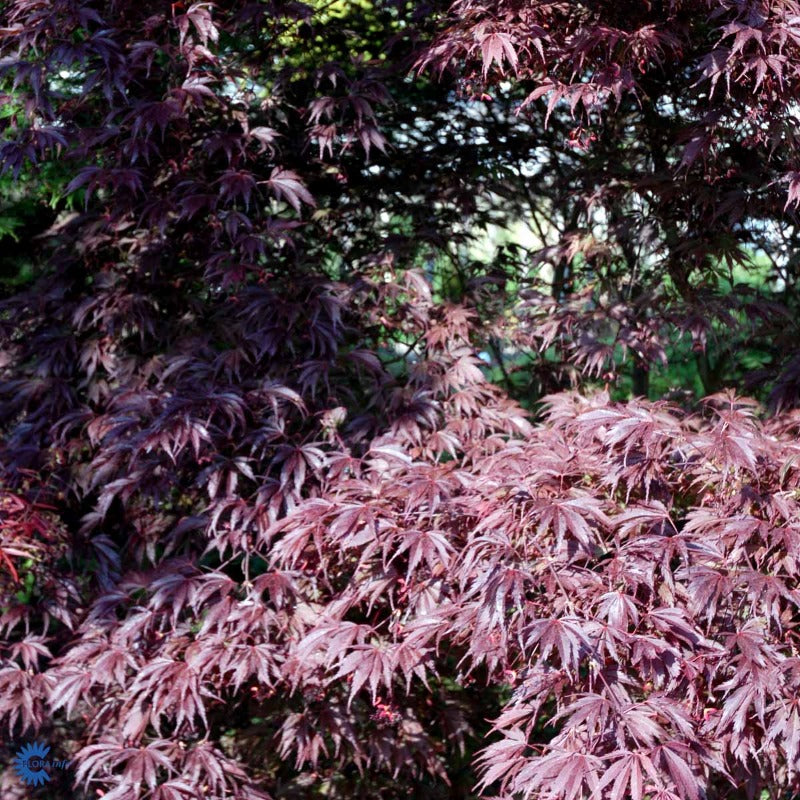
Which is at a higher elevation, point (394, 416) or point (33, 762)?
point (394, 416)

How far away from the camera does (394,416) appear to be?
2646 millimetres

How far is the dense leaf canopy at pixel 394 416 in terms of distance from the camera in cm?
201

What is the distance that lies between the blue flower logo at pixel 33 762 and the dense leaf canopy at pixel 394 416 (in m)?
0.07

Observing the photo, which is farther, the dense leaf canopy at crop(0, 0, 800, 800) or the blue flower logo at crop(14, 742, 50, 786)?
the blue flower logo at crop(14, 742, 50, 786)

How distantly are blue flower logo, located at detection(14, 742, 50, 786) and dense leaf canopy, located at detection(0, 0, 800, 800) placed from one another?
0.07 meters

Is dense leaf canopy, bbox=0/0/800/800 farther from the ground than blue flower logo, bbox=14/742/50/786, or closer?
farther from the ground

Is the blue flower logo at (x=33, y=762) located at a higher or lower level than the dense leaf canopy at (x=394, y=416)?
lower

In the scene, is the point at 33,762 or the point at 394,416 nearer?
the point at 394,416

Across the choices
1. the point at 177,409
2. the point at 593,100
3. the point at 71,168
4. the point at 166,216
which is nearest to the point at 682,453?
the point at 593,100

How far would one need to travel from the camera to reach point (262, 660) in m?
2.27

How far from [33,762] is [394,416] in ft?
5.60

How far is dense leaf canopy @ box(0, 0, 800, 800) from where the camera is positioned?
2008 mm

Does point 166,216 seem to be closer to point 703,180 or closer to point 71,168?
point 71,168

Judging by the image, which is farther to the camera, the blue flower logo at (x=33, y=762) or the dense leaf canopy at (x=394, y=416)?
the blue flower logo at (x=33, y=762)
